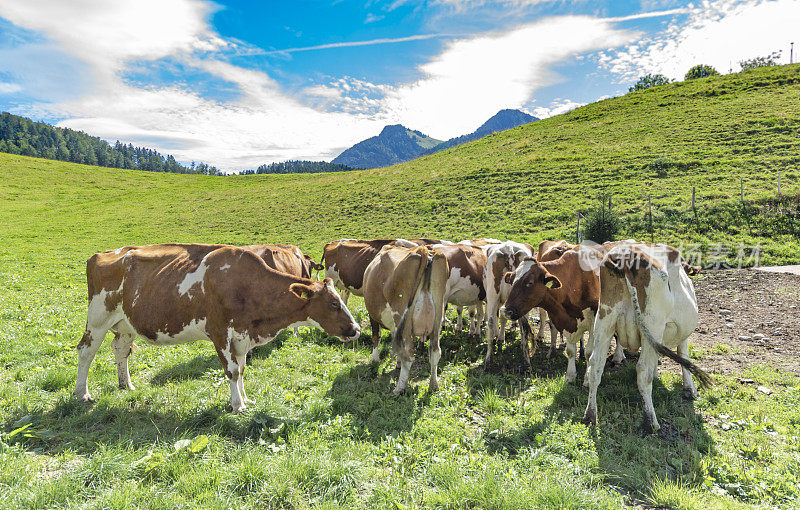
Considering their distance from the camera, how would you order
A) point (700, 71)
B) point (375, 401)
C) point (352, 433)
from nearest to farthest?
point (352, 433) < point (375, 401) < point (700, 71)

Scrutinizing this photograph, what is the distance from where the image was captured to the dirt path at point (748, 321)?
788 cm

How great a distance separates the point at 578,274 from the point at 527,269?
48.6 inches

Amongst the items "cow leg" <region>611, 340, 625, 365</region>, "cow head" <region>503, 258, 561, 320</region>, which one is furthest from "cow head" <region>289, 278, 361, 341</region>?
"cow leg" <region>611, 340, 625, 365</region>

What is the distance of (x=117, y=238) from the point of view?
3178cm

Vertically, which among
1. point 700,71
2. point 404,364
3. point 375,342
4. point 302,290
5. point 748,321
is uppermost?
point 700,71

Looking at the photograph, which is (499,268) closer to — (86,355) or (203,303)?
(203,303)

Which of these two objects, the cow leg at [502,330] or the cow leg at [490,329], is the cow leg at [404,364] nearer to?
the cow leg at [490,329]

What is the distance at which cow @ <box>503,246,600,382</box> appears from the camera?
24.2 ft

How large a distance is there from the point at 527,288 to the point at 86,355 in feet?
24.9

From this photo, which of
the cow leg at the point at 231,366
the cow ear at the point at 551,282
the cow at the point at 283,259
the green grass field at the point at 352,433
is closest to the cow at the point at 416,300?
the green grass field at the point at 352,433

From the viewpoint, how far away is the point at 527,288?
739cm

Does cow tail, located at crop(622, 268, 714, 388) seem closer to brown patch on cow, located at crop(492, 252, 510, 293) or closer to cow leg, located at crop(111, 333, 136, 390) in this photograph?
brown patch on cow, located at crop(492, 252, 510, 293)

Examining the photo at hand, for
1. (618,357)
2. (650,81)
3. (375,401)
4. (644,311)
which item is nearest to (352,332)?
(375,401)

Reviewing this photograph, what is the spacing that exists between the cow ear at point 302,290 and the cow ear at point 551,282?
4323mm
